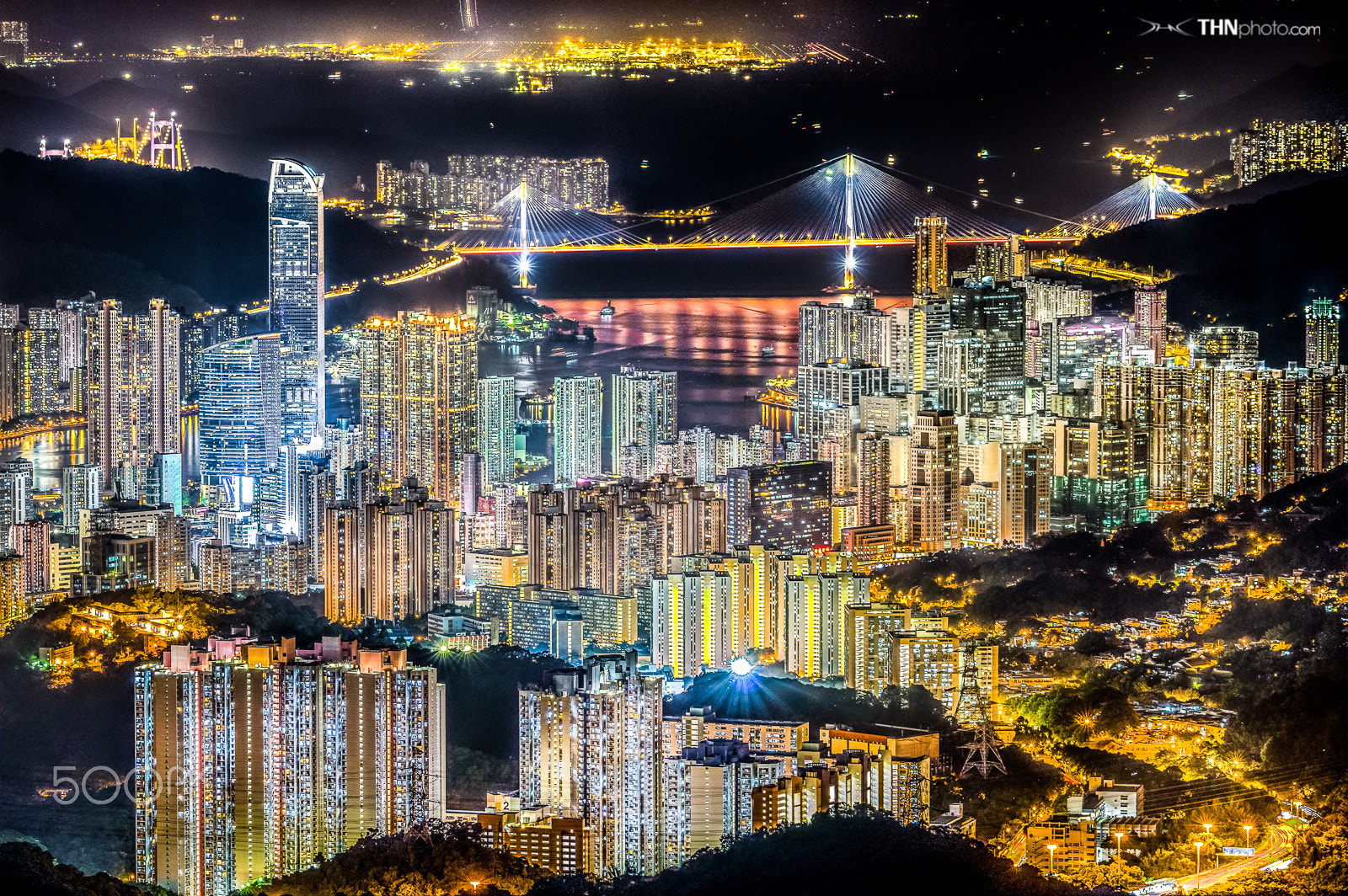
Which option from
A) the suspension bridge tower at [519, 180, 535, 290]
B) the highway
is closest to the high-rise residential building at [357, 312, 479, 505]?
the suspension bridge tower at [519, 180, 535, 290]

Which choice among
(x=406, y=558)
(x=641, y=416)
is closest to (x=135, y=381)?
(x=406, y=558)

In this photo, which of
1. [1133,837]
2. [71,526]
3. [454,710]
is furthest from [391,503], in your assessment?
[1133,837]

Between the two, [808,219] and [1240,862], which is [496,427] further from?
[1240,862]

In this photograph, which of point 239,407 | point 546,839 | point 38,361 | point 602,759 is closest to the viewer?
point 546,839

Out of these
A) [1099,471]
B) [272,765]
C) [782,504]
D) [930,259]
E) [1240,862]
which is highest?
[930,259]

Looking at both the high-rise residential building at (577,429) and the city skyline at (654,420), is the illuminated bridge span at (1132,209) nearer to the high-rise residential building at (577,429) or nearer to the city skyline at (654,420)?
the city skyline at (654,420)
